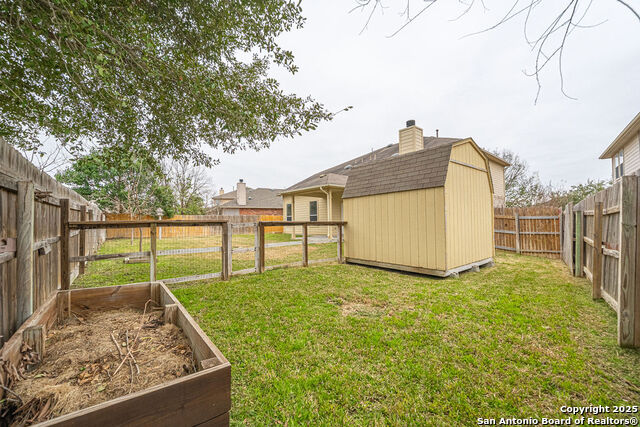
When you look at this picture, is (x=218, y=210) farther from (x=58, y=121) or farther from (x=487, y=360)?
(x=487, y=360)

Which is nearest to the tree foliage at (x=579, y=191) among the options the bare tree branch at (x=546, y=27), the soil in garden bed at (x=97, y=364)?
the bare tree branch at (x=546, y=27)

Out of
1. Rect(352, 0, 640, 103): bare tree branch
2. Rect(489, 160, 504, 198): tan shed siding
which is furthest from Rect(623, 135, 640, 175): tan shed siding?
Rect(352, 0, 640, 103): bare tree branch

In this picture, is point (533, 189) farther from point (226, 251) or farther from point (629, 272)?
point (226, 251)

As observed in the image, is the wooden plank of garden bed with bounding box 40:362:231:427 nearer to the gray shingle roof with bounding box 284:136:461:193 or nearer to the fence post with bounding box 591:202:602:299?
the fence post with bounding box 591:202:602:299

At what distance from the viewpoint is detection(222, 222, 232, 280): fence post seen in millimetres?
5074

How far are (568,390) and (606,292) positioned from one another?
9.32 ft

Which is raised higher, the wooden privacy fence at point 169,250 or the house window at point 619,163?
the house window at point 619,163

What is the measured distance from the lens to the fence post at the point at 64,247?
350 cm

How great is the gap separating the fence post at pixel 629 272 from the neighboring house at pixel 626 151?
8.40 metres

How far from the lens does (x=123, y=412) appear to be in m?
0.76

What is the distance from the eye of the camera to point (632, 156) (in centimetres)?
956

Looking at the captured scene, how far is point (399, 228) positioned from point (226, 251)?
12.1 ft

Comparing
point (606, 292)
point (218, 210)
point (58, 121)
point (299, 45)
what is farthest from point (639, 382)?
point (218, 210)

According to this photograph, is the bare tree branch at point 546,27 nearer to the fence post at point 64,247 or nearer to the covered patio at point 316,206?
the fence post at point 64,247
